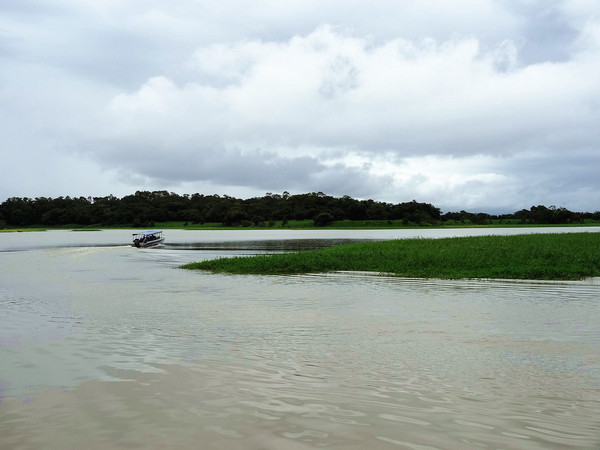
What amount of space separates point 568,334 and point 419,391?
24.9 ft

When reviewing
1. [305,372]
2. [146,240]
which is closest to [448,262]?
[305,372]

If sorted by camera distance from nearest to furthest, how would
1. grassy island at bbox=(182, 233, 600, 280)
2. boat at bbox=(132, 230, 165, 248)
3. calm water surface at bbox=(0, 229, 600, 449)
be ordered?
calm water surface at bbox=(0, 229, 600, 449) < grassy island at bbox=(182, 233, 600, 280) < boat at bbox=(132, 230, 165, 248)

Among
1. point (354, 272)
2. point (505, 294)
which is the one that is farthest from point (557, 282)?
point (354, 272)

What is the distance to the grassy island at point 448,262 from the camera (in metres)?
29.5

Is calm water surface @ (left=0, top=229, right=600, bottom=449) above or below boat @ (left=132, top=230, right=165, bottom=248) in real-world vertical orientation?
below

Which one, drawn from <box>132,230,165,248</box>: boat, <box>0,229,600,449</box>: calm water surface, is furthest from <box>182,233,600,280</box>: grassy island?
<box>132,230,165,248</box>: boat

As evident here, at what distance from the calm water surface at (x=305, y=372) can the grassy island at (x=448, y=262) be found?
21.2ft

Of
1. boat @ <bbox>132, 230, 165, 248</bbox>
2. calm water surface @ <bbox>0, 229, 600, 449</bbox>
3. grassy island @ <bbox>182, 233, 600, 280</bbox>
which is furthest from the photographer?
boat @ <bbox>132, 230, 165, 248</bbox>

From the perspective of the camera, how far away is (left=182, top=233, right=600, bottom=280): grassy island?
2945 centimetres

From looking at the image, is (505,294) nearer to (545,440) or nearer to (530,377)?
(530,377)

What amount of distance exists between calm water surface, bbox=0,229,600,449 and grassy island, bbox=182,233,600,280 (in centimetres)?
647

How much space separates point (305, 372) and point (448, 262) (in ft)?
79.2

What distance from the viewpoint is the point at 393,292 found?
24.5m

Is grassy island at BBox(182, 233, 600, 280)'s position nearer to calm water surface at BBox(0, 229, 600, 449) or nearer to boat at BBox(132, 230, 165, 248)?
calm water surface at BBox(0, 229, 600, 449)
